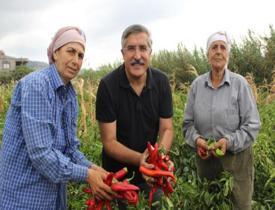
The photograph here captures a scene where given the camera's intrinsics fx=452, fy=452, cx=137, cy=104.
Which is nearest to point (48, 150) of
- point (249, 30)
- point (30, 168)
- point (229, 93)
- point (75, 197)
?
point (30, 168)

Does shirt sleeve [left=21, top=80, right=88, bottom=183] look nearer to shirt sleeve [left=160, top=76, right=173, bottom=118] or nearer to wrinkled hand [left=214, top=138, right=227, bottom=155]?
shirt sleeve [left=160, top=76, right=173, bottom=118]

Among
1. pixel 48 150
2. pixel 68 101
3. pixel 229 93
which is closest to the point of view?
pixel 48 150

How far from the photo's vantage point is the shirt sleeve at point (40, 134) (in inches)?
101

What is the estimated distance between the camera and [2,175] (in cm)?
272

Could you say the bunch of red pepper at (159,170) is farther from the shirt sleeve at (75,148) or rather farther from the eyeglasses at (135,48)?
the eyeglasses at (135,48)

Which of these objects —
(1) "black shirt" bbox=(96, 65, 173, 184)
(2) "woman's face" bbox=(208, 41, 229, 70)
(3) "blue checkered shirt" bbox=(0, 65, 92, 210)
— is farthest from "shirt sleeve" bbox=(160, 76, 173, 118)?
(3) "blue checkered shirt" bbox=(0, 65, 92, 210)

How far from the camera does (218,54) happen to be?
3.72m

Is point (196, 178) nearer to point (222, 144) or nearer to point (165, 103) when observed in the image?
point (222, 144)

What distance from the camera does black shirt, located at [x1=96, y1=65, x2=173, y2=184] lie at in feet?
Result: 11.0

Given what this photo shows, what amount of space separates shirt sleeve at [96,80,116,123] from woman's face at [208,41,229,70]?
0.98 m

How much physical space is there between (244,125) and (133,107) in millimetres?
957

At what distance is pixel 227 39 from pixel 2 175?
6.96 ft

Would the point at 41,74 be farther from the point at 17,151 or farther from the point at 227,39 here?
the point at 227,39

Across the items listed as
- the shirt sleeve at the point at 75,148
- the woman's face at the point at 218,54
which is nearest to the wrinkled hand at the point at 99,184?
the shirt sleeve at the point at 75,148
